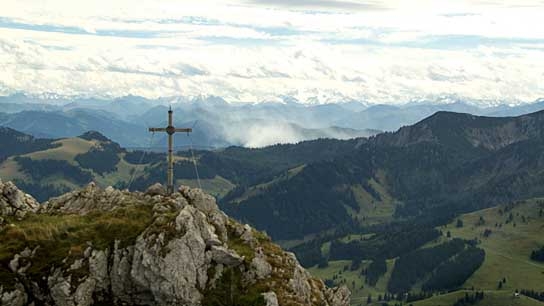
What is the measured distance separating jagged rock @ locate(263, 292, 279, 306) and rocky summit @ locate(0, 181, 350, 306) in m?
0.12

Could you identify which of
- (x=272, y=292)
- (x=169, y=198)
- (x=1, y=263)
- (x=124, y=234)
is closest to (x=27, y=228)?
(x=1, y=263)

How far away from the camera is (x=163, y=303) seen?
65.9 metres

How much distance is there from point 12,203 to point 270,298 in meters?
40.2

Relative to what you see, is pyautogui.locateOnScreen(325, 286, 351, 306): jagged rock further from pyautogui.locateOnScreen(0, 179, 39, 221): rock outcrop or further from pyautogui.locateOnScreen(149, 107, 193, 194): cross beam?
pyautogui.locateOnScreen(0, 179, 39, 221): rock outcrop

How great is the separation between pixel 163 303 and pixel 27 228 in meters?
20.0

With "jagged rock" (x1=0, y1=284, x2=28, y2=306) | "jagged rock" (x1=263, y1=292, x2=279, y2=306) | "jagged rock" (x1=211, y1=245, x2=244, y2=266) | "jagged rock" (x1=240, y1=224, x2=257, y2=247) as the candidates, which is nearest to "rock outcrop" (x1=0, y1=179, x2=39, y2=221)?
"jagged rock" (x1=0, y1=284, x2=28, y2=306)

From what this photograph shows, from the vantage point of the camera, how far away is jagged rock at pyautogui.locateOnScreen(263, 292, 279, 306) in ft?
214

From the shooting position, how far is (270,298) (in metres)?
65.7

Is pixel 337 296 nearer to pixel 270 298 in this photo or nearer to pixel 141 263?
pixel 270 298

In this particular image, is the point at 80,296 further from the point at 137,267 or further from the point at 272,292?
the point at 272,292

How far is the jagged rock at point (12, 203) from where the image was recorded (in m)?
81.2

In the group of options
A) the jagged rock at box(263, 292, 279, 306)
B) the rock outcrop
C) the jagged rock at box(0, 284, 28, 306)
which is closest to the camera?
the jagged rock at box(0, 284, 28, 306)

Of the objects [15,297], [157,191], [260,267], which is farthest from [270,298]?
[157,191]

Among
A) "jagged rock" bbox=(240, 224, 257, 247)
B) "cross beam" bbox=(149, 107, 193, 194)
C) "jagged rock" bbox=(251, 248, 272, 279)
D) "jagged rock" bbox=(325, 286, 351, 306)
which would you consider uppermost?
"cross beam" bbox=(149, 107, 193, 194)
